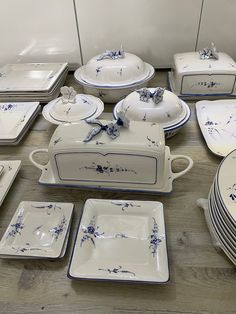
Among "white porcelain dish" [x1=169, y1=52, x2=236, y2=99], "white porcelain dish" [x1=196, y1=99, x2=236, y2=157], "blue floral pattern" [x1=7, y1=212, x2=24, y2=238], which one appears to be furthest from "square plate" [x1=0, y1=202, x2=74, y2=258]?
"white porcelain dish" [x1=169, y1=52, x2=236, y2=99]

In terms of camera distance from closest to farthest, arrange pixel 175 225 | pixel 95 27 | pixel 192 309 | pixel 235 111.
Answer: pixel 192 309 < pixel 175 225 < pixel 235 111 < pixel 95 27

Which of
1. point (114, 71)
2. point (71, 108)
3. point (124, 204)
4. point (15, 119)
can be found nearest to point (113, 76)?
point (114, 71)

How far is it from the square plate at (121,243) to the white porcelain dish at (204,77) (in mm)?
427

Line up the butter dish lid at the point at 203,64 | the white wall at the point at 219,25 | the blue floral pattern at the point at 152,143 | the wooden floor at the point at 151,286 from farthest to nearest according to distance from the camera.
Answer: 1. the white wall at the point at 219,25
2. the butter dish lid at the point at 203,64
3. the blue floral pattern at the point at 152,143
4. the wooden floor at the point at 151,286

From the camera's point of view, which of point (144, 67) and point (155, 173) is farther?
point (144, 67)

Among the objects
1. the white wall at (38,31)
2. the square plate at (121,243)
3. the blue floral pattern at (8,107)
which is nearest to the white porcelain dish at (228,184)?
the square plate at (121,243)

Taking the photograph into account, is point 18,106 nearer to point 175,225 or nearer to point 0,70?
point 0,70

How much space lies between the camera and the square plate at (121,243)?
39cm

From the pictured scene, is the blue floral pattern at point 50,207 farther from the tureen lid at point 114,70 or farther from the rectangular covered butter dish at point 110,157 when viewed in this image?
the tureen lid at point 114,70

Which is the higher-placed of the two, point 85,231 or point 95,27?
point 95,27

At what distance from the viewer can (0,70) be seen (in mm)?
914

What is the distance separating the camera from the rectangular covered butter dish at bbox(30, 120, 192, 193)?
1.61ft

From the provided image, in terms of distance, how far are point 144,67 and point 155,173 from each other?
42 centimetres

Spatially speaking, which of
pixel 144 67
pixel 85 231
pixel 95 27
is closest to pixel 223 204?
pixel 85 231
